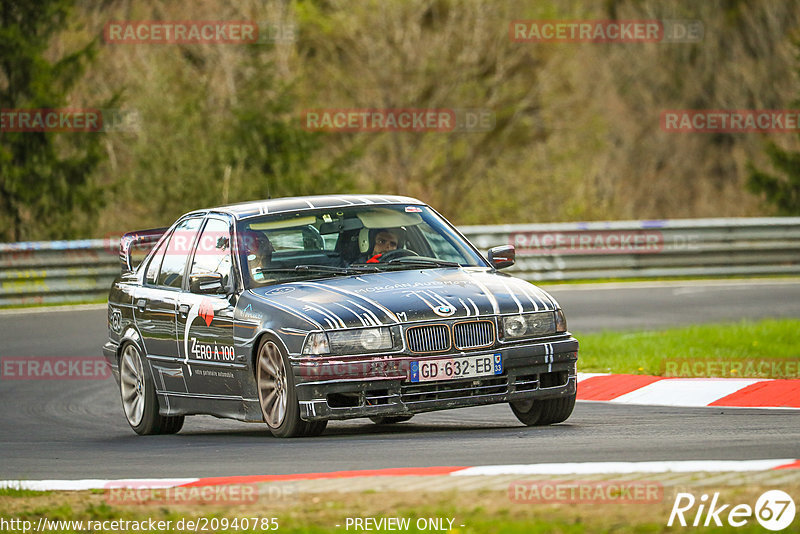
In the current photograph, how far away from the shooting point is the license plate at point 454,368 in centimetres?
839

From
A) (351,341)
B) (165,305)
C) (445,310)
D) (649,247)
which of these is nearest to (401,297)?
(445,310)

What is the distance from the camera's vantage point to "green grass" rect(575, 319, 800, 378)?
12.3 metres

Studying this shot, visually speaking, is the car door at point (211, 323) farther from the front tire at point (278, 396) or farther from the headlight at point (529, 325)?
the headlight at point (529, 325)

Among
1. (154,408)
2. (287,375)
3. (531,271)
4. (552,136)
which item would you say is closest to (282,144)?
(531,271)

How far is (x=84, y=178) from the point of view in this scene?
90.6 ft

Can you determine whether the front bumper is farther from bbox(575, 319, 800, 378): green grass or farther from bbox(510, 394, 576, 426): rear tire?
bbox(575, 319, 800, 378): green grass

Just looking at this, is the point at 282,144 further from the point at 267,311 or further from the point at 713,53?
the point at 713,53

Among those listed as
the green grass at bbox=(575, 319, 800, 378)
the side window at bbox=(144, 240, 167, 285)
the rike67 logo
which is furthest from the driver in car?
the rike67 logo

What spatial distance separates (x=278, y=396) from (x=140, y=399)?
82.6 inches

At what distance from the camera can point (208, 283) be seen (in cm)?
→ 942

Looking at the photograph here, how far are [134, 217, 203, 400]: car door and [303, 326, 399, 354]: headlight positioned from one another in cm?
186

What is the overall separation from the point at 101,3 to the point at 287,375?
112ft

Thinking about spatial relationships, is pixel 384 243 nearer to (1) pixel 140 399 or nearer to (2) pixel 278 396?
(2) pixel 278 396

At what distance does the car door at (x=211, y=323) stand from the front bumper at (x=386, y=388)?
0.85m
